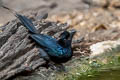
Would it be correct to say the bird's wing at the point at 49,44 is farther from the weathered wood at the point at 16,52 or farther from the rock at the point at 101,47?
the rock at the point at 101,47

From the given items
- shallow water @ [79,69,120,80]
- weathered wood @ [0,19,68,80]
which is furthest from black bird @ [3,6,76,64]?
shallow water @ [79,69,120,80]

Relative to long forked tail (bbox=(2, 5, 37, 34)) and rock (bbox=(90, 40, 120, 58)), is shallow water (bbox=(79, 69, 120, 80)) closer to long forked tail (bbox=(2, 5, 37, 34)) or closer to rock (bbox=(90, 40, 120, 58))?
rock (bbox=(90, 40, 120, 58))

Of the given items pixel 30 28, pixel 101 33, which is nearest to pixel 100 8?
pixel 101 33

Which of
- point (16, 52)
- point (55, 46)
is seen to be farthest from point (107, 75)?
point (16, 52)

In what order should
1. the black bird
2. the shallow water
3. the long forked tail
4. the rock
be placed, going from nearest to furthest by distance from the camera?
the shallow water < the black bird < the long forked tail < the rock

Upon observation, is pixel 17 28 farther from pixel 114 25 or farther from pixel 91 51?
pixel 114 25

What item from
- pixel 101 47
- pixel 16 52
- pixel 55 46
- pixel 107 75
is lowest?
pixel 101 47

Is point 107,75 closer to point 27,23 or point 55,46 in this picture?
point 55,46
